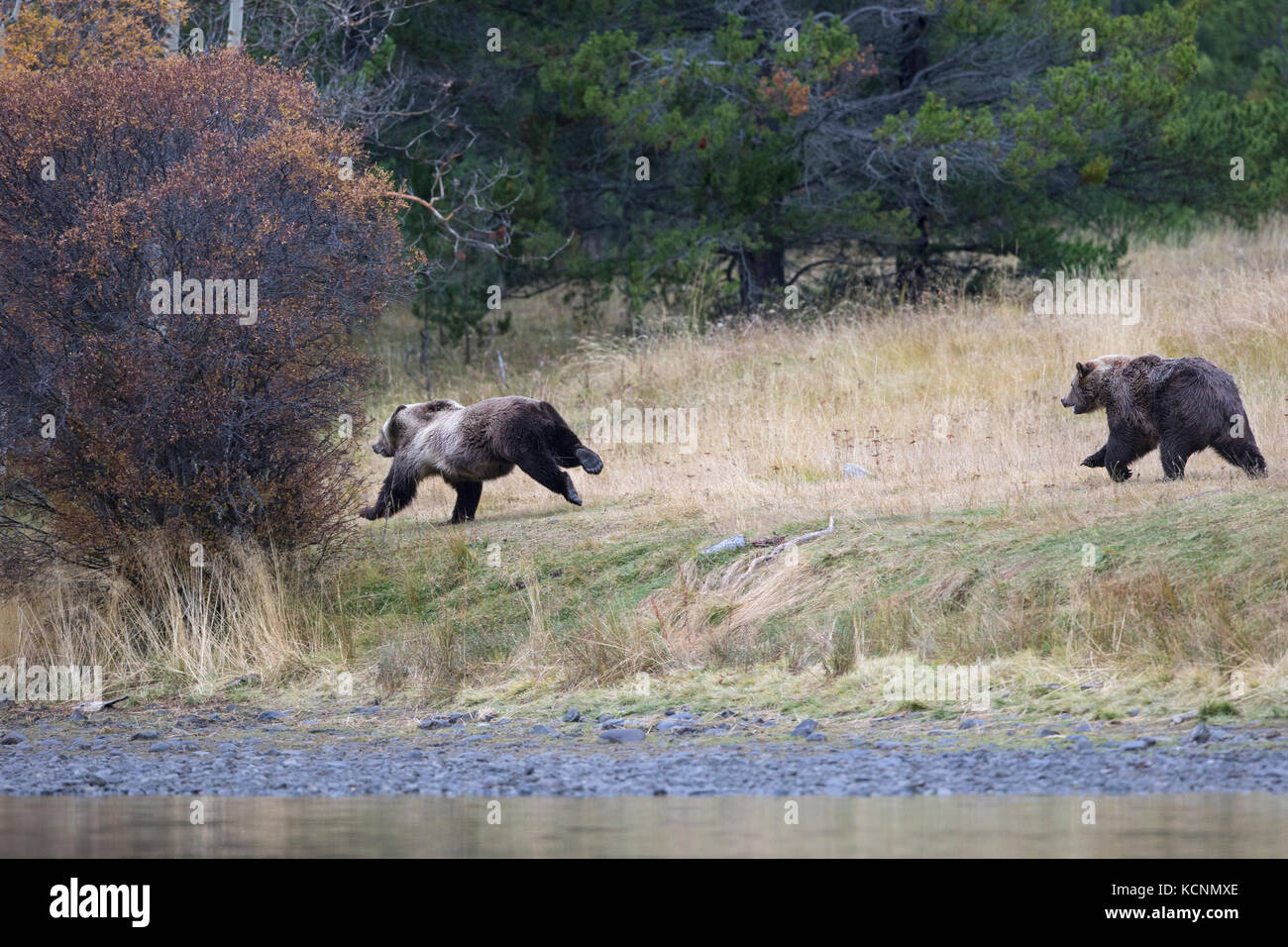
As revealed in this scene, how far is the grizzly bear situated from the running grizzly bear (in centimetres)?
462

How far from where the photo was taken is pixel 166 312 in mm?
12578

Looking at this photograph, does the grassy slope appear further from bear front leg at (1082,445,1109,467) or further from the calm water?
the calm water

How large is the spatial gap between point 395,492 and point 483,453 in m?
1.10

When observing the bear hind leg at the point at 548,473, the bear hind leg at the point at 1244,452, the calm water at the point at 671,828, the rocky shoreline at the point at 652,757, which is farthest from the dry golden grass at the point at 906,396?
the calm water at the point at 671,828

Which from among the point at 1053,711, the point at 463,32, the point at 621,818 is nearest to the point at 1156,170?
the point at 463,32

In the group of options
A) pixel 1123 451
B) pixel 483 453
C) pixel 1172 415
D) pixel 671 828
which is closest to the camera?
pixel 671 828

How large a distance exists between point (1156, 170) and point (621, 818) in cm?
1954

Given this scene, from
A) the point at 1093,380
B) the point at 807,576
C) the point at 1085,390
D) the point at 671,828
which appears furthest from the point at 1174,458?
the point at 671,828

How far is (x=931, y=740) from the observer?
30.6 feet

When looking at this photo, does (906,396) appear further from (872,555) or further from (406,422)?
(872,555)

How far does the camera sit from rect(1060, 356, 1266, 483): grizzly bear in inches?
501

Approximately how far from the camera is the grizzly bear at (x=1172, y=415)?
12727mm

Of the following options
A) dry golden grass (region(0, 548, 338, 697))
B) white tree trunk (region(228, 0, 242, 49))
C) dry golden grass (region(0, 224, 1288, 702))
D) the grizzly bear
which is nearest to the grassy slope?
dry golden grass (region(0, 224, 1288, 702))
